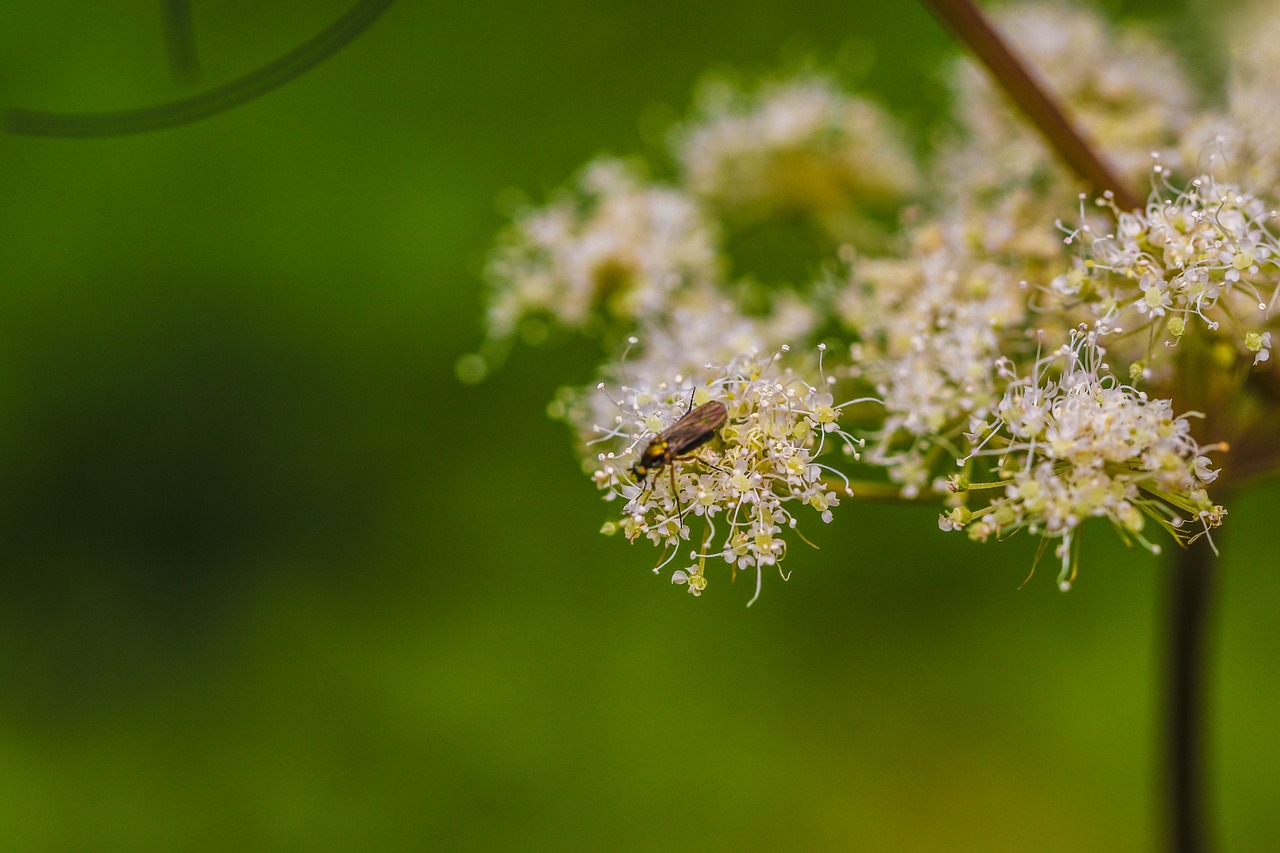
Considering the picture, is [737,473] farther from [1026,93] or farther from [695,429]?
[1026,93]

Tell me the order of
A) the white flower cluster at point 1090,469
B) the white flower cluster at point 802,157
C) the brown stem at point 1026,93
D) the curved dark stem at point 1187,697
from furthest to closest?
the white flower cluster at point 802,157 < the curved dark stem at point 1187,697 < the brown stem at point 1026,93 < the white flower cluster at point 1090,469

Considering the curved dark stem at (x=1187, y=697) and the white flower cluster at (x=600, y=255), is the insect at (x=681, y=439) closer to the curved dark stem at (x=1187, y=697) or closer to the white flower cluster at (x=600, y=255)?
the white flower cluster at (x=600, y=255)

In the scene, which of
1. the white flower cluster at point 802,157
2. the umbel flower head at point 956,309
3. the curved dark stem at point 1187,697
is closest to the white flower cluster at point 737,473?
the umbel flower head at point 956,309

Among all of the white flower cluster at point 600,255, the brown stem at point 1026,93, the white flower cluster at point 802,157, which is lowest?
the brown stem at point 1026,93

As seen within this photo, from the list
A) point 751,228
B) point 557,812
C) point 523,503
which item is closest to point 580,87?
point 523,503

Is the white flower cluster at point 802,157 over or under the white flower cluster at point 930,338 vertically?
over

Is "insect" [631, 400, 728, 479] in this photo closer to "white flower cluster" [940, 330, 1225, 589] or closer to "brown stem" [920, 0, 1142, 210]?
"white flower cluster" [940, 330, 1225, 589]

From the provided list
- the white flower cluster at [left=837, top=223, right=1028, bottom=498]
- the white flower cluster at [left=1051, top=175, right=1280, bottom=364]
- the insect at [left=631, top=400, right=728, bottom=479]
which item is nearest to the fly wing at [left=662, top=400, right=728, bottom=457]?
the insect at [left=631, top=400, right=728, bottom=479]


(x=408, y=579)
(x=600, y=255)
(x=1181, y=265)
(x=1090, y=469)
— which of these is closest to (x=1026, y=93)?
(x=1181, y=265)

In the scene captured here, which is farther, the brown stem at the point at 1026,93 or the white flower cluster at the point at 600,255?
the white flower cluster at the point at 600,255
